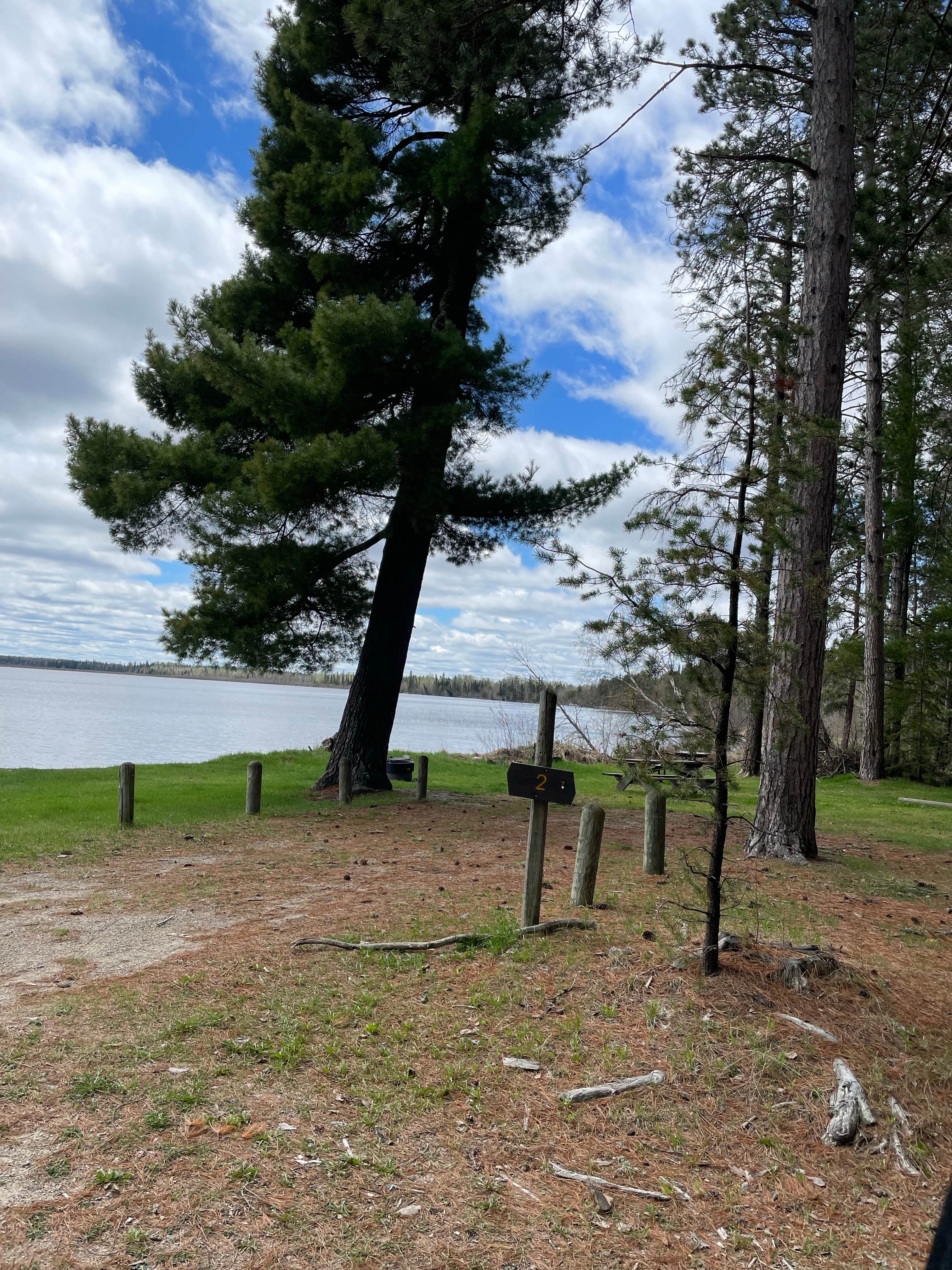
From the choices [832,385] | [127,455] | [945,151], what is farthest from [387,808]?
[945,151]

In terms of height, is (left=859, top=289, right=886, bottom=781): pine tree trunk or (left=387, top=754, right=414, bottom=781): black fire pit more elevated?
(left=859, top=289, right=886, bottom=781): pine tree trunk

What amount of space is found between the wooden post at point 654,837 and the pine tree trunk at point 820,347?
4.57 ft

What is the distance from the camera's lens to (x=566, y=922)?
19.1 ft

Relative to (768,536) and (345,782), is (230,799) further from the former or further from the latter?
(768,536)

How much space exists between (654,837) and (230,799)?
25.6 feet

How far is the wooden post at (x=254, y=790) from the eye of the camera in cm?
1185

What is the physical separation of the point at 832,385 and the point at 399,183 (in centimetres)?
762

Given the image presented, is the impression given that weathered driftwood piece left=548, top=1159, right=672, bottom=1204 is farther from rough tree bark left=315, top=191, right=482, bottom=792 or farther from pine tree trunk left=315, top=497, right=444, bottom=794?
A: pine tree trunk left=315, top=497, right=444, bottom=794

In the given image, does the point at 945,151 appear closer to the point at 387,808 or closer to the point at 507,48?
the point at 507,48

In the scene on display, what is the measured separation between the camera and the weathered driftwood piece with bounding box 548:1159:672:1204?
3.12 meters

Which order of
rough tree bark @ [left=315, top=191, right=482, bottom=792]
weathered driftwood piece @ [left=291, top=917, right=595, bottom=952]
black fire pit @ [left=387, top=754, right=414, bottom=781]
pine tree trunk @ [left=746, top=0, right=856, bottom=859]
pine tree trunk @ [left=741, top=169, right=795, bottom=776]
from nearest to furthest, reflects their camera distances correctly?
pine tree trunk @ [left=741, top=169, right=795, bottom=776]
weathered driftwood piece @ [left=291, top=917, right=595, bottom=952]
pine tree trunk @ [left=746, top=0, right=856, bottom=859]
rough tree bark @ [left=315, top=191, right=482, bottom=792]
black fire pit @ [left=387, top=754, right=414, bottom=781]

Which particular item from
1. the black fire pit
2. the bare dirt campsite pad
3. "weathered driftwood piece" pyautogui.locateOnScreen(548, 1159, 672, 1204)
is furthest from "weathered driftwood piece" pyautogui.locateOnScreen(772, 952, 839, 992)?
the black fire pit

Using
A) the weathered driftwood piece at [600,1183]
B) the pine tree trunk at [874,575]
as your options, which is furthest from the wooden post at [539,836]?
the pine tree trunk at [874,575]

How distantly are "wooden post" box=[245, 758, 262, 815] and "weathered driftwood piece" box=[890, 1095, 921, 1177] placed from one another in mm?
9470
